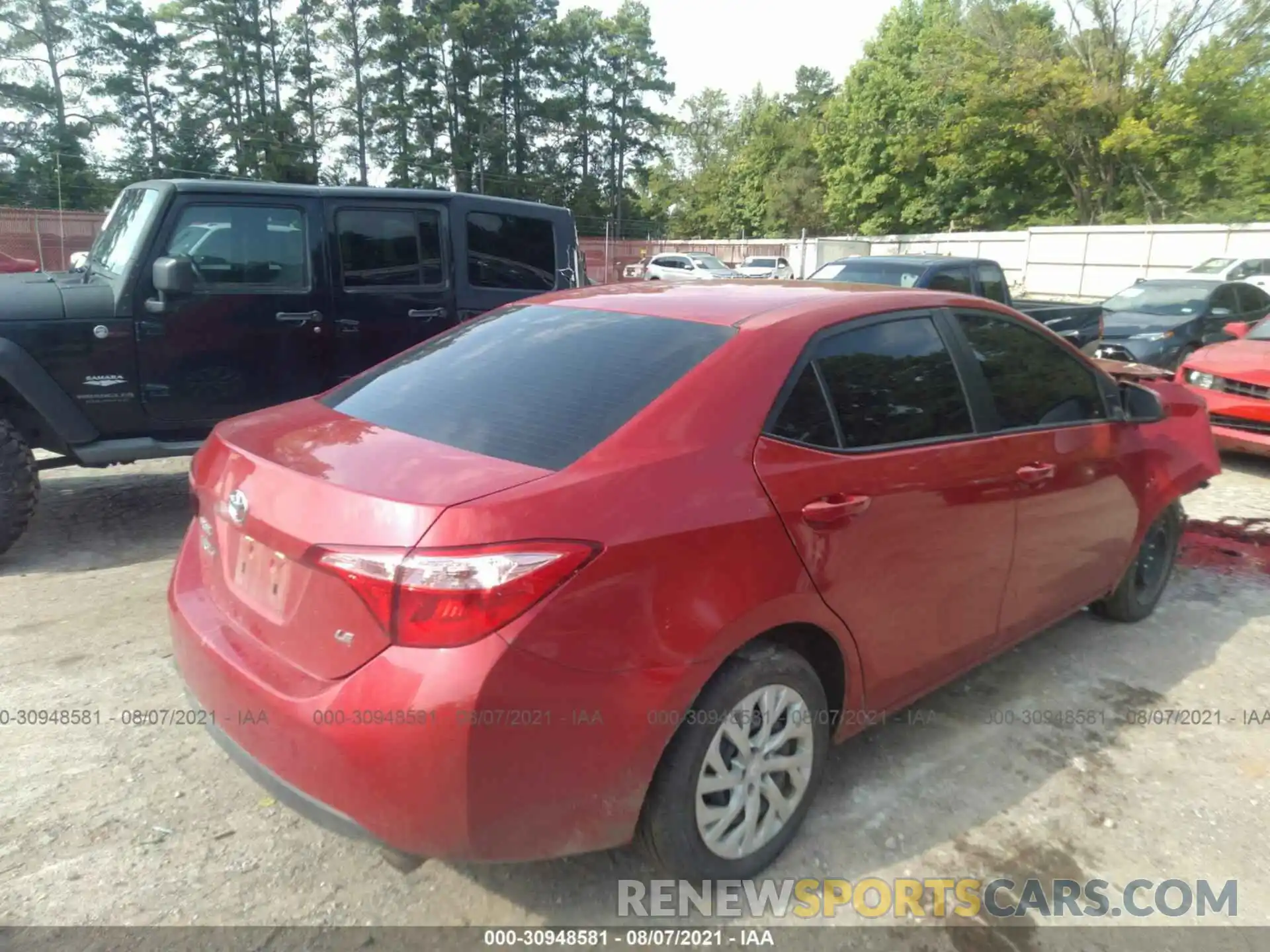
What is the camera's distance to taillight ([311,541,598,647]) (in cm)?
190

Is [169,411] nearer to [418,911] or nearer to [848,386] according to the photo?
[418,911]

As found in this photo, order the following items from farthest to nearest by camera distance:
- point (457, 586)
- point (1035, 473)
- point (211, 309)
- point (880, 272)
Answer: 1. point (880, 272)
2. point (211, 309)
3. point (1035, 473)
4. point (457, 586)

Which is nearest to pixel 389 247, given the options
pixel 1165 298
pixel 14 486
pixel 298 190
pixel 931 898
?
pixel 298 190

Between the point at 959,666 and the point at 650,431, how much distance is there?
1.61m

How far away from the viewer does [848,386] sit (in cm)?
275

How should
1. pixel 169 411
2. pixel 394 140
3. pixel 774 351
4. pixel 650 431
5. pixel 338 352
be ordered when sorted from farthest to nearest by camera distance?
1. pixel 394 140
2. pixel 338 352
3. pixel 169 411
4. pixel 774 351
5. pixel 650 431

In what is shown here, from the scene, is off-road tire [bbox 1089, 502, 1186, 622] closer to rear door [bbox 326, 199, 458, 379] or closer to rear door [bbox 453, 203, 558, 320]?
rear door [bbox 453, 203, 558, 320]

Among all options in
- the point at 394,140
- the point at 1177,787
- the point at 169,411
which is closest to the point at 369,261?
the point at 169,411

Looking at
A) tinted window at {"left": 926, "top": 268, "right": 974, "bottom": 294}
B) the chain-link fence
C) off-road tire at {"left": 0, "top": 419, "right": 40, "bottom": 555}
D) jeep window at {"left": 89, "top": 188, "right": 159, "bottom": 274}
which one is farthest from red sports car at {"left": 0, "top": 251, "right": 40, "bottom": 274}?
tinted window at {"left": 926, "top": 268, "right": 974, "bottom": 294}

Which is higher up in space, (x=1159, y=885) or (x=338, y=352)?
(x=338, y=352)

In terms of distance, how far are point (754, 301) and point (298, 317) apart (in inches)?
150

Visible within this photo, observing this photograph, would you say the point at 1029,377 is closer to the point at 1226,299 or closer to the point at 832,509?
the point at 832,509

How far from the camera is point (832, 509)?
2.50 m

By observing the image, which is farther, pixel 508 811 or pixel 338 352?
pixel 338 352
